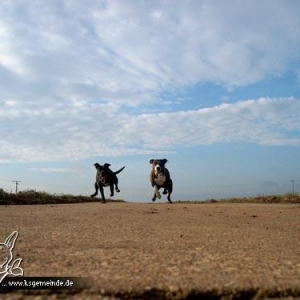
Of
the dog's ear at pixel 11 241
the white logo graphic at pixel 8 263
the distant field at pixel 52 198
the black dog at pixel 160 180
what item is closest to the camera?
the white logo graphic at pixel 8 263

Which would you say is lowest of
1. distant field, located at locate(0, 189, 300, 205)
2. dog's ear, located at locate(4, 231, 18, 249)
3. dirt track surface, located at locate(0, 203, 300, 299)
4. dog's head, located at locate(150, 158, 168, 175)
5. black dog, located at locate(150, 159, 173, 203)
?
dirt track surface, located at locate(0, 203, 300, 299)

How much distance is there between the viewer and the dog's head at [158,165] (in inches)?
700

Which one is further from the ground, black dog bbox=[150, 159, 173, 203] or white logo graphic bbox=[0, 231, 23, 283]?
black dog bbox=[150, 159, 173, 203]

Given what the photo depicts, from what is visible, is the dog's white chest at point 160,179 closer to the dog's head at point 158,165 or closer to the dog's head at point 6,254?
the dog's head at point 158,165

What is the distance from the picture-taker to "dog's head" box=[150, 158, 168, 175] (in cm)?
1778

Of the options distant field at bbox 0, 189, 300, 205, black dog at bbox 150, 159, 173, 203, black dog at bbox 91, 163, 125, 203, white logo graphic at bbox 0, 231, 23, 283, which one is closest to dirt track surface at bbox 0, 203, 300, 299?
white logo graphic at bbox 0, 231, 23, 283

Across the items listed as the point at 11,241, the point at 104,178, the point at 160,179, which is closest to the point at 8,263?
the point at 11,241

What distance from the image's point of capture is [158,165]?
59.4 feet

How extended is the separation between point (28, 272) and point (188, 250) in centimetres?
123

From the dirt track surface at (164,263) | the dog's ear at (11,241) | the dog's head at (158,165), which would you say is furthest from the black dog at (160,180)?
the dog's ear at (11,241)

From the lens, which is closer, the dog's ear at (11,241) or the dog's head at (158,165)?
the dog's ear at (11,241)

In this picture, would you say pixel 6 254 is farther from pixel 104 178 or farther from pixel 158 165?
pixel 158 165

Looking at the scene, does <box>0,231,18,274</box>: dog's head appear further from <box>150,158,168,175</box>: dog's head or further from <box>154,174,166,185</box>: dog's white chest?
<box>150,158,168,175</box>: dog's head

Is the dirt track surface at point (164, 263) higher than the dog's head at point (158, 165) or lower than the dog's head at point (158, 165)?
lower
